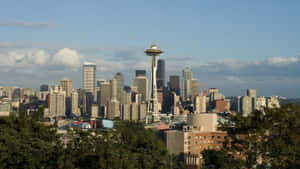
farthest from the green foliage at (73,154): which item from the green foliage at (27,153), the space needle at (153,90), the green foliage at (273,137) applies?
the space needle at (153,90)

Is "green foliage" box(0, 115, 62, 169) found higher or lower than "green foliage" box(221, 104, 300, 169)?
lower

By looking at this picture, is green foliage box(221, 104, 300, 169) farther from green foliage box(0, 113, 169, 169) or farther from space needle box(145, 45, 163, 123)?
space needle box(145, 45, 163, 123)

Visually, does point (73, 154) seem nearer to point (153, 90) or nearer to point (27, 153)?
point (27, 153)

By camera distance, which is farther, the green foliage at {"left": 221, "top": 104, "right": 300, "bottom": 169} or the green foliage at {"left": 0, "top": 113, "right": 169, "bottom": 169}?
the green foliage at {"left": 0, "top": 113, "right": 169, "bottom": 169}

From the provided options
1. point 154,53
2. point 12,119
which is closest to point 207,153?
point 12,119

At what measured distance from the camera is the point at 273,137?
22.1m

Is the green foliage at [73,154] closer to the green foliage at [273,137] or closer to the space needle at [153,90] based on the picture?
the green foliage at [273,137]

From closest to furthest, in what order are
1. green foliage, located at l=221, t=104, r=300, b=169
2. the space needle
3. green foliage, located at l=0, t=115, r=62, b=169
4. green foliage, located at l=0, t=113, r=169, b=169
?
green foliage, located at l=221, t=104, r=300, b=169 < green foliage, located at l=0, t=113, r=169, b=169 < green foliage, located at l=0, t=115, r=62, b=169 < the space needle

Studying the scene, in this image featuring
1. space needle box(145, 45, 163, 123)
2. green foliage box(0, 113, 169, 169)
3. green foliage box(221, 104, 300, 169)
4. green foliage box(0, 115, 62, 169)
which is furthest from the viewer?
space needle box(145, 45, 163, 123)

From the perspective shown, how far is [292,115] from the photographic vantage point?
72.3 ft

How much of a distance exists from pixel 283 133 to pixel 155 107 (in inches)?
6197

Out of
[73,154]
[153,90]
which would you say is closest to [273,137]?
[73,154]

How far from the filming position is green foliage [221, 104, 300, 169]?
21.6 m

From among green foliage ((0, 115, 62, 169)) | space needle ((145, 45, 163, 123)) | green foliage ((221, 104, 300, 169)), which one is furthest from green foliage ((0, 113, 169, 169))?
space needle ((145, 45, 163, 123))
